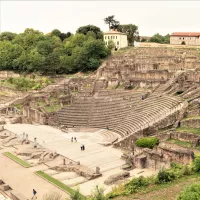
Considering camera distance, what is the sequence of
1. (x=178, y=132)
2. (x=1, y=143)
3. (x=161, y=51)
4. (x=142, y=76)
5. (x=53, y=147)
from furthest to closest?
(x=161, y=51) < (x=142, y=76) < (x=1, y=143) < (x=53, y=147) < (x=178, y=132)

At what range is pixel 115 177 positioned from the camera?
23.5m

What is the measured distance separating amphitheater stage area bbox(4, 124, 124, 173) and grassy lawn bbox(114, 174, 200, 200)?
963 centimetres

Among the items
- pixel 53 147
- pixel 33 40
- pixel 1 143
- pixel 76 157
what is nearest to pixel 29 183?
pixel 76 157

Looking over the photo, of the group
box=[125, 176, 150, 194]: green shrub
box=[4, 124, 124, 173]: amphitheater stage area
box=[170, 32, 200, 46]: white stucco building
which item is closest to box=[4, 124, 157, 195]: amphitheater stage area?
box=[4, 124, 124, 173]: amphitheater stage area

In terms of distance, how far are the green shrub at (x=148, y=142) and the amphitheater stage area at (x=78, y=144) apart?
215 centimetres

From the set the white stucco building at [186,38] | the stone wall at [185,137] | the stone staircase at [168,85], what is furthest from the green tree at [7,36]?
the stone wall at [185,137]

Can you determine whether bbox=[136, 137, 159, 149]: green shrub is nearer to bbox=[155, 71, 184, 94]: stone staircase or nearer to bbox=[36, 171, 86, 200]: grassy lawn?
bbox=[36, 171, 86, 200]: grassy lawn

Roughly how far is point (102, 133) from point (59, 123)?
24.4 feet

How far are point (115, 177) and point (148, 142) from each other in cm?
522

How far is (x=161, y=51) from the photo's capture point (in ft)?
184

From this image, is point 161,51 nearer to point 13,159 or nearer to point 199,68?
point 199,68

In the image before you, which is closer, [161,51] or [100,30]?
[161,51]

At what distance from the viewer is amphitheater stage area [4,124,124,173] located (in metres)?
27.8

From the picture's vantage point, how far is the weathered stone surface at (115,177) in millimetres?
23117
